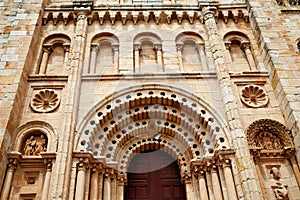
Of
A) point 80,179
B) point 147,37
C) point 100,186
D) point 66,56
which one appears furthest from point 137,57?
point 80,179

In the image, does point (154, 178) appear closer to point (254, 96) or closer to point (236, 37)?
point (254, 96)

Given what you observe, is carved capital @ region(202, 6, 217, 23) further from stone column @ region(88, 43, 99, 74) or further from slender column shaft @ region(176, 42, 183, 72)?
stone column @ region(88, 43, 99, 74)

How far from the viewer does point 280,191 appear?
7875 millimetres

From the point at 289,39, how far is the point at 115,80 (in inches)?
225

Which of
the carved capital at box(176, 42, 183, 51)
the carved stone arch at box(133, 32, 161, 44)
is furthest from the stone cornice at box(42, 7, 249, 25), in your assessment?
the carved capital at box(176, 42, 183, 51)

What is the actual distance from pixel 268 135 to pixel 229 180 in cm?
190

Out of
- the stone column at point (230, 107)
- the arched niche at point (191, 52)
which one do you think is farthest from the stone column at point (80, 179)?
the arched niche at point (191, 52)

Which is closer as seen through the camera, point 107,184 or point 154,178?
point 107,184

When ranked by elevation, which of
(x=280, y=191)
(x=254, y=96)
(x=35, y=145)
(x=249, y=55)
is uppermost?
(x=249, y=55)

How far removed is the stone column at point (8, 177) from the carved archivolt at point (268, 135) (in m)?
5.92

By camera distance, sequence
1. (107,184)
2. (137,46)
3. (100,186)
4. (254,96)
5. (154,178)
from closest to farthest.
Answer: (100,186) → (107,184) → (154,178) → (254,96) → (137,46)

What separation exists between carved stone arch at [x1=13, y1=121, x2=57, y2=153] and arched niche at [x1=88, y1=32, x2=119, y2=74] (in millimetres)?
2384

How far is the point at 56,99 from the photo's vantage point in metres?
9.45

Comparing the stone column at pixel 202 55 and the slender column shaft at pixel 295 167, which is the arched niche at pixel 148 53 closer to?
the stone column at pixel 202 55
